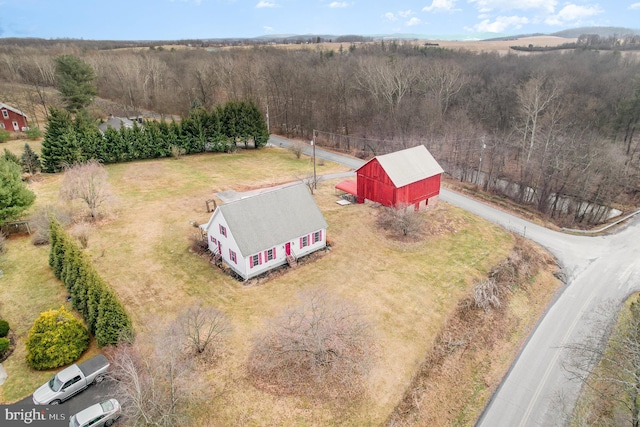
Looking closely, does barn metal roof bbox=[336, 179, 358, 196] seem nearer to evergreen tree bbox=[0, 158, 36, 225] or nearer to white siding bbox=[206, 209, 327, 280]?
white siding bbox=[206, 209, 327, 280]

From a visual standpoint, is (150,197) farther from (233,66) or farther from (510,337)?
(233,66)

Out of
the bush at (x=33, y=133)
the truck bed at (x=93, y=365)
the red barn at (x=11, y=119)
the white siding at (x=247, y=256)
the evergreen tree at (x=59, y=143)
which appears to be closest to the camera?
the truck bed at (x=93, y=365)

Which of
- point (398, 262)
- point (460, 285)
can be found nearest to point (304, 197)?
point (398, 262)

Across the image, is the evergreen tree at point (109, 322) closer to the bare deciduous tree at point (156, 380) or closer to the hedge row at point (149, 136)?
the bare deciduous tree at point (156, 380)

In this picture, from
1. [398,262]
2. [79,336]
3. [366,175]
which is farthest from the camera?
[366,175]

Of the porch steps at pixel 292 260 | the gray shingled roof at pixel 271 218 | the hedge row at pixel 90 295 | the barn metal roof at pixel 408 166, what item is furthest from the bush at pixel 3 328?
the barn metal roof at pixel 408 166

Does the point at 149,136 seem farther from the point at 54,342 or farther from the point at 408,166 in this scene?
the point at 54,342
